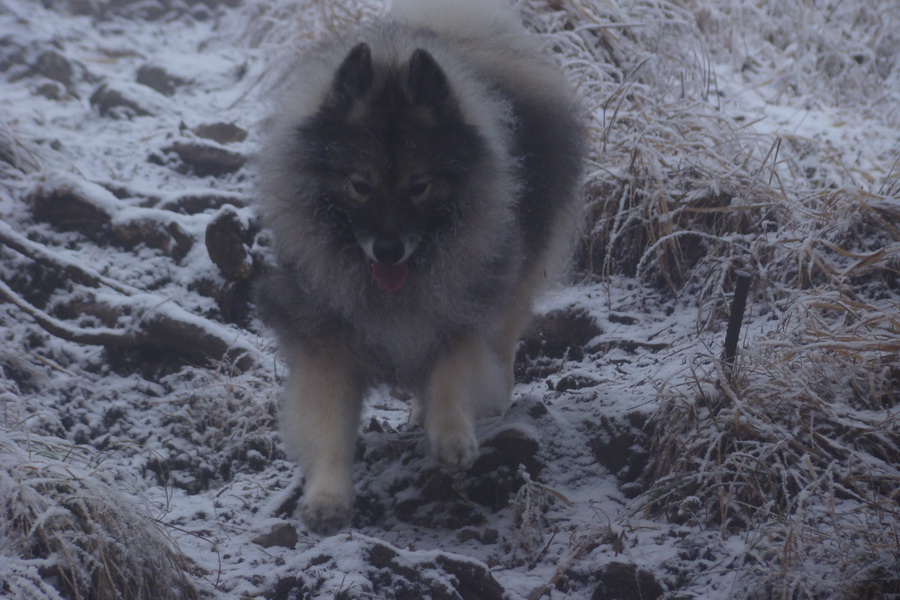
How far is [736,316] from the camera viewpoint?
2285mm

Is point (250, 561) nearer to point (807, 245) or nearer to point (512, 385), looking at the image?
point (512, 385)

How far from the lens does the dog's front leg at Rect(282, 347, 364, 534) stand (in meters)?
2.33

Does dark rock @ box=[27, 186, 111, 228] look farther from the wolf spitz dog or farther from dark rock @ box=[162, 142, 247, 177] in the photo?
the wolf spitz dog

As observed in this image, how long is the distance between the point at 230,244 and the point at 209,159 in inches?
50.5

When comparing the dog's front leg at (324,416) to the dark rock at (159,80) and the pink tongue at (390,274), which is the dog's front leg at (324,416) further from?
the dark rock at (159,80)

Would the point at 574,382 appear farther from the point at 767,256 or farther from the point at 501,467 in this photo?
the point at 767,256

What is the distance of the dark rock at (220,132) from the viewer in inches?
193

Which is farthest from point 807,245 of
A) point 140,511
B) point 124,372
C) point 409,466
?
point 124,372

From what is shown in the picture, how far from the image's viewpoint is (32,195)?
3.69 meters

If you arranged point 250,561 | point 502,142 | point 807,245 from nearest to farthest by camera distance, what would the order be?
point 250,561
point 502,142
point 807,245

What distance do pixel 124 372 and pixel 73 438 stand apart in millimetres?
513

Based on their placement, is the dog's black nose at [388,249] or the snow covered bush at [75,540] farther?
the dog's black nose at [388,249]

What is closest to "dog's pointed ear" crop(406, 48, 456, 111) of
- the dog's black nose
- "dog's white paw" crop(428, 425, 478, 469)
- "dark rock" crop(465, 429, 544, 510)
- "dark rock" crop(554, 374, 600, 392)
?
the dog's black nose

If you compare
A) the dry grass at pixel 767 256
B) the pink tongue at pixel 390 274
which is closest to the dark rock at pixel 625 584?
the dry grass at pixel 767 256
